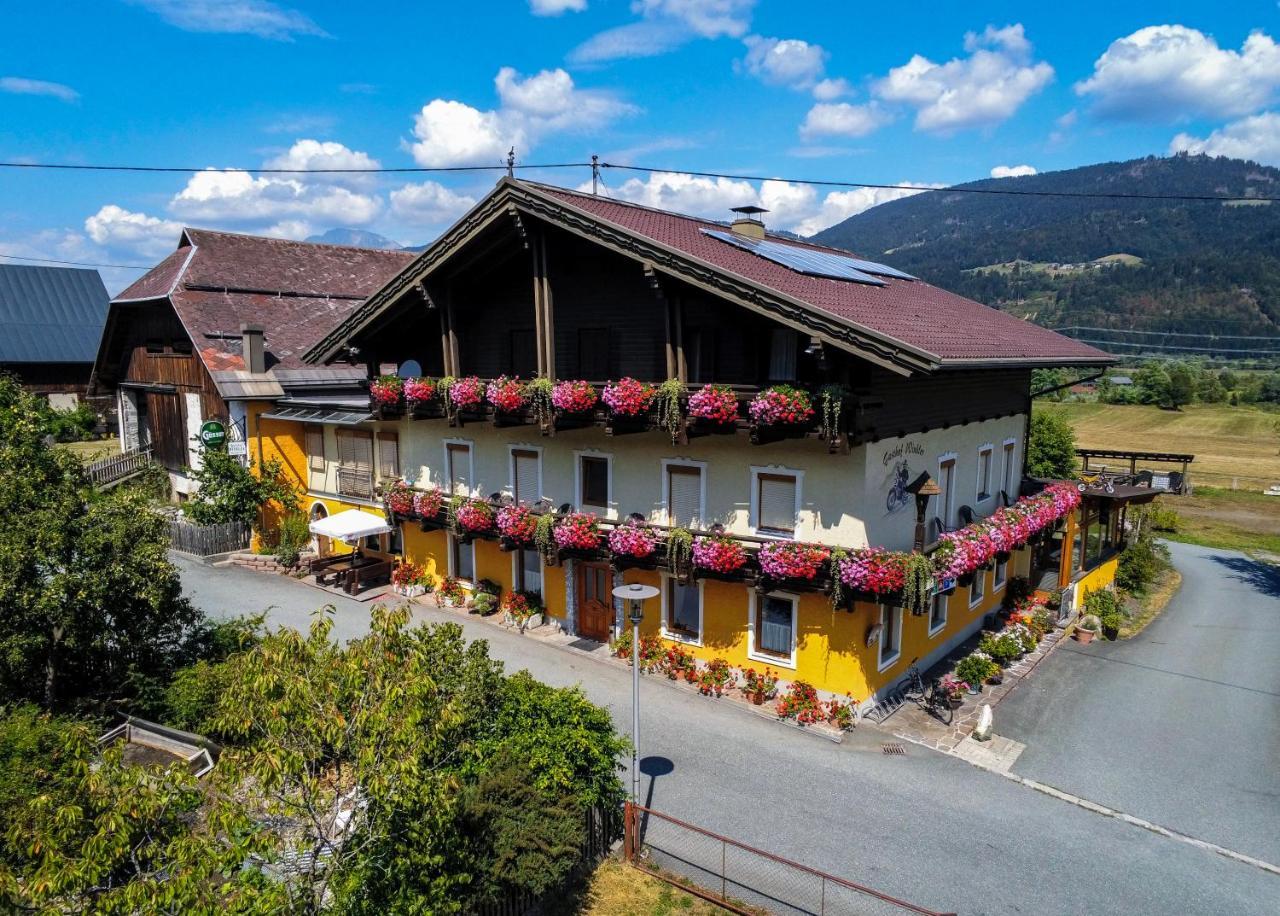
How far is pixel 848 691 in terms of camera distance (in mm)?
16812

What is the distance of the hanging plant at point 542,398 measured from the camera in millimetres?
18500

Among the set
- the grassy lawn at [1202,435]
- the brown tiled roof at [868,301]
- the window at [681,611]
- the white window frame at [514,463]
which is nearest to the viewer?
the brown tiled roof at [868,301]

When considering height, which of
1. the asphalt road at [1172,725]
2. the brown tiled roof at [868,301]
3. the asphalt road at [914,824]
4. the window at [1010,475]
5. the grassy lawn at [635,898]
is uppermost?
the brown tiled roof at [868,301]

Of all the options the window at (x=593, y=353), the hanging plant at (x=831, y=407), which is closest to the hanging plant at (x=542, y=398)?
the window at (x=593, y=353)

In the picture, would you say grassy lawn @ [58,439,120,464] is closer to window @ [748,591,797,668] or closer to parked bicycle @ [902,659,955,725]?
window @ [748,591,797,668]

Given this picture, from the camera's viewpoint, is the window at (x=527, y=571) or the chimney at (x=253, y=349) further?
the chimney at (x=253, y=349)

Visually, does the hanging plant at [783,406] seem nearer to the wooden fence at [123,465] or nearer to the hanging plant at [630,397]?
the hanging plant at [630,397]

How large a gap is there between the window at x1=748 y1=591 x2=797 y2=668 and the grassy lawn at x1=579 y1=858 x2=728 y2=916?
6519 millimetres

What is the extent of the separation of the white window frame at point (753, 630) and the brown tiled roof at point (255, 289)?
Answer: 19.5 m

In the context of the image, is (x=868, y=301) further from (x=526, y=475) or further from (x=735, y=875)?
(x=735, y=875)

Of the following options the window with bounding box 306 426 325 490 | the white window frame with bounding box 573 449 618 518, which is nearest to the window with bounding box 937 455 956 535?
the white window frame with bounding box 573 449 618 518

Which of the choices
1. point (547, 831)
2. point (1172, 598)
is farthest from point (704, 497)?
point (1172, 598)

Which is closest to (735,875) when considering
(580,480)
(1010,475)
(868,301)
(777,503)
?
(777,503)

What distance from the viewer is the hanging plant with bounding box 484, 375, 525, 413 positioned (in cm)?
1898
